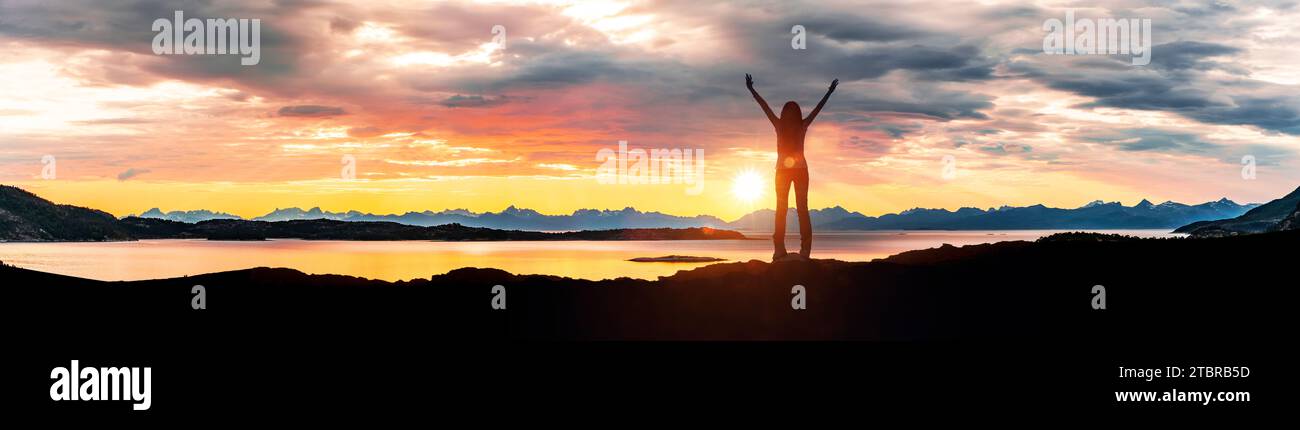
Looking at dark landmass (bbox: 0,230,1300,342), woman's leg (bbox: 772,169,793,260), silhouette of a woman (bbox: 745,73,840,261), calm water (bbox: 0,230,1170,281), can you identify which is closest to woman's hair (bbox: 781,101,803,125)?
silhouette of a woman (bbox: 745,73,840,261)

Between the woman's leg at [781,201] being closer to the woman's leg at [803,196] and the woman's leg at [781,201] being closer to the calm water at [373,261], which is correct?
the woman's leg at [803,196]

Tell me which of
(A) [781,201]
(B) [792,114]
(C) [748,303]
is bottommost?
(C) [748,303]

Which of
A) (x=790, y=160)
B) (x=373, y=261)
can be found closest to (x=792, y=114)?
(x=790, y=160)

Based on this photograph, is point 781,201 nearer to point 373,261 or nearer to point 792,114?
point 792,114

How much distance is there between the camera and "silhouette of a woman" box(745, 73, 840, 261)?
22.8 metres

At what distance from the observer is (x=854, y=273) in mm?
22047

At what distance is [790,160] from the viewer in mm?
23031

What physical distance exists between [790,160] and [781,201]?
123 cm

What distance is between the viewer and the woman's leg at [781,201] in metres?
23.4
